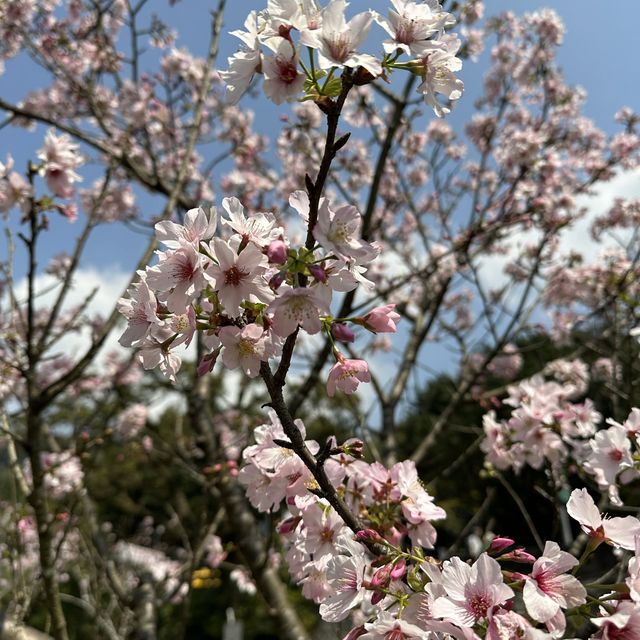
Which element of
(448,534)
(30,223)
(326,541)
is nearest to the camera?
(326,541)

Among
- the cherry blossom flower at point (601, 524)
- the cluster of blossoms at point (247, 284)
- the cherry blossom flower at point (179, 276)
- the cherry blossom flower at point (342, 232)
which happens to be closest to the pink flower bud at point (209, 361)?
the cluster of blossoms at point (247, 284)

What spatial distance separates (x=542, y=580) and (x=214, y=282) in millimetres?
800

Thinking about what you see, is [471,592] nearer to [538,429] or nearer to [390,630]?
[390,630]

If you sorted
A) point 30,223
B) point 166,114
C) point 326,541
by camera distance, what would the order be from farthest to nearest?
point 166,114
point 30,223
point 326,541

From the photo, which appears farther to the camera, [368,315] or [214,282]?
[368,315]

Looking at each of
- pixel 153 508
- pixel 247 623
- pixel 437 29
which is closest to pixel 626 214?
pixel 437 29

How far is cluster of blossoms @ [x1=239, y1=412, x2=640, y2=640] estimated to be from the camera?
0.88 m

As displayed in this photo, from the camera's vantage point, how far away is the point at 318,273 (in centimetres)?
94

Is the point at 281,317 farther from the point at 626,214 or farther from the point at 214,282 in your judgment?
the point at 626,214

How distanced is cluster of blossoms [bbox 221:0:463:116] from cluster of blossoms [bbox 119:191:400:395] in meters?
0.22

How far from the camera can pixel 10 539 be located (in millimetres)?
2492

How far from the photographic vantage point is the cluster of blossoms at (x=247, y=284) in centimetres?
95

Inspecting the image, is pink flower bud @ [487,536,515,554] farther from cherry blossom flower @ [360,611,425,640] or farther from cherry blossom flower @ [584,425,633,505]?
cherry blossom flower @ [584,425,633,505]

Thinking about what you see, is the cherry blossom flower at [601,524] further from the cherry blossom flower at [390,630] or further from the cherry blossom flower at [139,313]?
the cherry blossom flower at [139,313]
